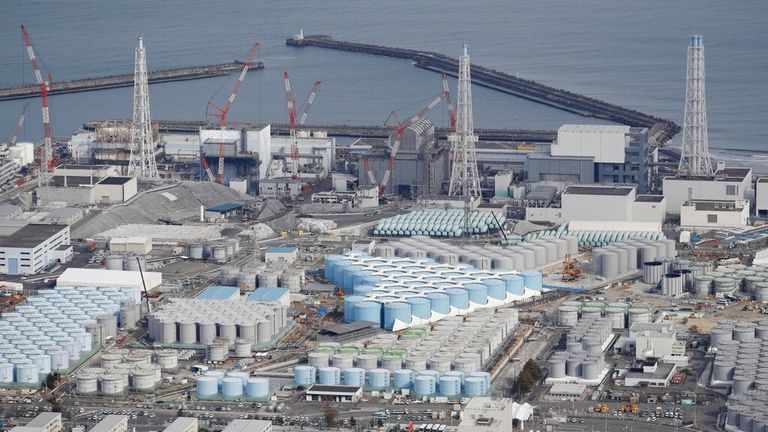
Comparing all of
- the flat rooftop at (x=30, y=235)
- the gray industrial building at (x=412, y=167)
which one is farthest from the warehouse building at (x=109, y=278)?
the gray industrial building at (x=412, y=167)

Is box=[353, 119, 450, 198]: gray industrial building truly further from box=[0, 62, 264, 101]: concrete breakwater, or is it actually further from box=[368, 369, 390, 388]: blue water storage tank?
box=[0, 62, 264, 101]: concrete breakwater

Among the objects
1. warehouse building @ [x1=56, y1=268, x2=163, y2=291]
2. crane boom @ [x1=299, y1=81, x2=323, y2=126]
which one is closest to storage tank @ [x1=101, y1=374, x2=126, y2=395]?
warehouse building @ [x1=56, y1=268, x2=163, y2=291]

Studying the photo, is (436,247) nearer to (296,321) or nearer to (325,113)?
(296,321)

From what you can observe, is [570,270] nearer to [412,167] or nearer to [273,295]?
[273,295]

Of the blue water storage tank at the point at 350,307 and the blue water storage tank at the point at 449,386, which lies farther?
the blue water storage tank at the point at 350,307

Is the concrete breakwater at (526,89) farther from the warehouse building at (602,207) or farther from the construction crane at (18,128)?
the construction crane at (18,128)

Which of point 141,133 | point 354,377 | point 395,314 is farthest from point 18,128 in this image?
point 354,377
